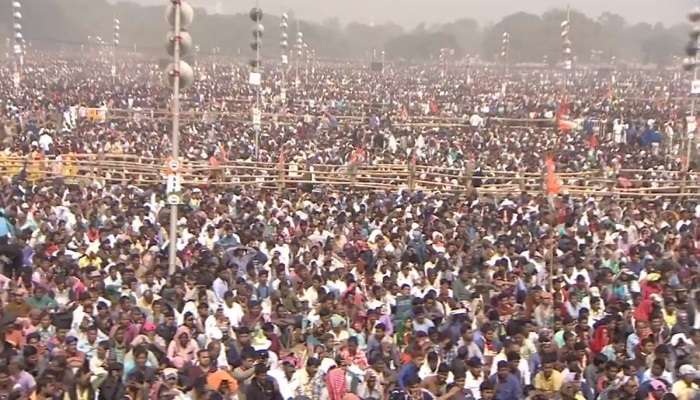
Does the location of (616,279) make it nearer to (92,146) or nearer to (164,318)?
(164,318)

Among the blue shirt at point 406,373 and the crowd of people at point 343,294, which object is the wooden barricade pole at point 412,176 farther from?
the blue shirt at point 406,373

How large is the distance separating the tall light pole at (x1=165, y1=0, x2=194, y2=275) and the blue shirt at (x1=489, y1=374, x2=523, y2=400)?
5.18 m

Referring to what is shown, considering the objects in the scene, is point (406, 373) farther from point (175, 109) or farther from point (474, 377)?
point (175, 109)

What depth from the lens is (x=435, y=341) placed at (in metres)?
9.18

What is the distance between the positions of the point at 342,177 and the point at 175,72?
982 cm

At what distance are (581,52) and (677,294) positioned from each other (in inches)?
4530

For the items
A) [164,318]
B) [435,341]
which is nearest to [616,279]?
[435,341]

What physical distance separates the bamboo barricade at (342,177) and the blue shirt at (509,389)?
482 inches

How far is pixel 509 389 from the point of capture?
26.1ft

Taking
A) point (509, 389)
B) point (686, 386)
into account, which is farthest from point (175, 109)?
point (686, 386)

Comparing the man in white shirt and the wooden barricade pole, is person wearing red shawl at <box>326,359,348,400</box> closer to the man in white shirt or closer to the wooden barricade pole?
the man in white shirt

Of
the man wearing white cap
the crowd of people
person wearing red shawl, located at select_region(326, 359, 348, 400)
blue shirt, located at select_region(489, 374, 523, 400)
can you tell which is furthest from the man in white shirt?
the man wearing white cap

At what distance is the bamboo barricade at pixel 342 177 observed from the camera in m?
20.7

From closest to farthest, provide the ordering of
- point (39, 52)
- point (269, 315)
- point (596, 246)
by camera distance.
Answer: point (269, 315) → point (596, 246) → point (39, 52)
